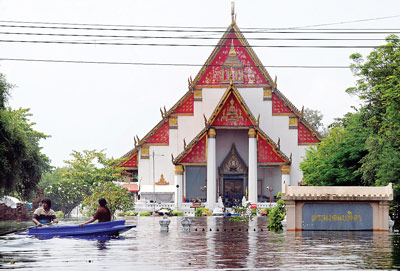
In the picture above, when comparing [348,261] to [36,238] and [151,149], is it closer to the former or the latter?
[36,238]

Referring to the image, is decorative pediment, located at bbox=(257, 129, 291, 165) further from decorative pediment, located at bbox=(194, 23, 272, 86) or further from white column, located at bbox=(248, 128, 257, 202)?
decorative pediment, located at bbox=(194, 23, 272, 86)

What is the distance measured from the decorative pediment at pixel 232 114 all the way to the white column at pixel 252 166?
1219mm

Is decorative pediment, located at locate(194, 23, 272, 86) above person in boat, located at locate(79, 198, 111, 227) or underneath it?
above

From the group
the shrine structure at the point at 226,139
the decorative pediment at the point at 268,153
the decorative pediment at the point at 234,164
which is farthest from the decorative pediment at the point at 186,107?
the decorative pediment at the point at 268,153

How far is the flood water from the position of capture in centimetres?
1753

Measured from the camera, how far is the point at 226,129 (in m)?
77.7

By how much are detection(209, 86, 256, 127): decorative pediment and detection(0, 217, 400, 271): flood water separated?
4591cm

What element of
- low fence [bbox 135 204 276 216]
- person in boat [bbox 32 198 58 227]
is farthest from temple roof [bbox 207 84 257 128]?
→ person in boat [bbox 32 198 58 227]

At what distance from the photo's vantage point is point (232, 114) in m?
75.1

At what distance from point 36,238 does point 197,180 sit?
164ft

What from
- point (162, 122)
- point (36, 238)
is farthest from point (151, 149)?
point (36, 238)

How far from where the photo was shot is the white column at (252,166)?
2918 inches

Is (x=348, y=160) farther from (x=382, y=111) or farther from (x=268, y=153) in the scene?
(x=268, y=153)

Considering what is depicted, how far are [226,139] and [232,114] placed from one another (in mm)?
4342
